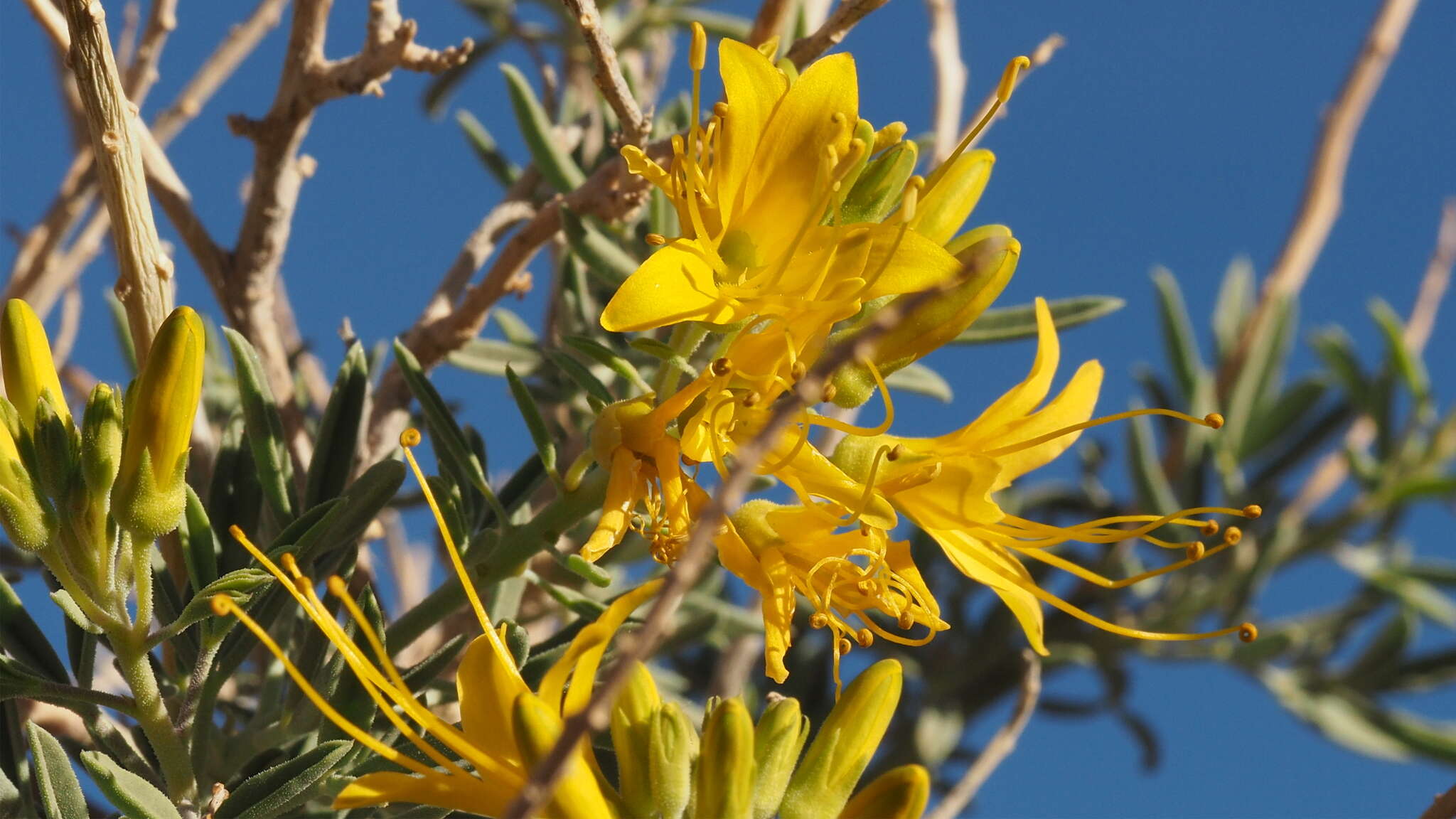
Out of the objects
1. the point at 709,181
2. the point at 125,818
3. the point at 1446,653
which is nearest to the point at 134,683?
the point at 125,818

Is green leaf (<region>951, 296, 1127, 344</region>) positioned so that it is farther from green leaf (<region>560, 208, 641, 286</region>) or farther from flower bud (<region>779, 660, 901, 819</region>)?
flower bud (<region>779, 660, 901, 819</region>)

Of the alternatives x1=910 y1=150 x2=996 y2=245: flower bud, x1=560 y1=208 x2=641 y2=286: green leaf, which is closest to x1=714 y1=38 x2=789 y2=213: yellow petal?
x1=910 y1=150 x2=996 y2=245: flower bud

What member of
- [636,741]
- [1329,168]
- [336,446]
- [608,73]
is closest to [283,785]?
[636,741]

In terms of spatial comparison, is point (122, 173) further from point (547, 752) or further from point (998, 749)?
point (998, 749)

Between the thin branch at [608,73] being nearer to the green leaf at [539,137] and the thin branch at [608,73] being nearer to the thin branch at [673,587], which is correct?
the green leaf at [539,137]

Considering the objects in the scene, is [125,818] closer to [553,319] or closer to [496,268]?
[496,268]

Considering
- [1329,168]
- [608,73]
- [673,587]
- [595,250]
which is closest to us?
[673,587]
